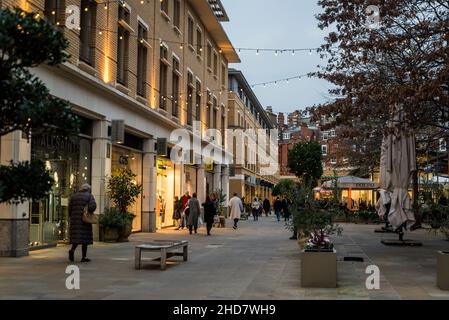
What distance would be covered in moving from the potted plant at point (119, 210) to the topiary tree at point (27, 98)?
39.2 feet

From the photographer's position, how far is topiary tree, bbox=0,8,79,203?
20.7 feet

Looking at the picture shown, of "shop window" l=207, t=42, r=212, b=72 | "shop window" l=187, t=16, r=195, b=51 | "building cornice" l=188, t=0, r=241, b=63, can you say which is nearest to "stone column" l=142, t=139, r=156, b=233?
"shop window" l=187, t=16, r=195, b=51

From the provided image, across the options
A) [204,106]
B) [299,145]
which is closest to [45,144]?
[204,106]

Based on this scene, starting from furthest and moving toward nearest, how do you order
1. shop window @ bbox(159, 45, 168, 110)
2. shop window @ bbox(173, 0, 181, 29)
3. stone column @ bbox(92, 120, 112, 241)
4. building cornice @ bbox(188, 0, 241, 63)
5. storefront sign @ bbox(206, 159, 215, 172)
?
storefront sign @ bbox(206, 159, 215, 172)
building cornice @ bbox(188, 0, 241, 63)
shop window @ bbox(173, 0, 181, 29)
shop window @ bbox(159, 45, 168, 110)
stone column @ bbox(92, 120, 112, 241)

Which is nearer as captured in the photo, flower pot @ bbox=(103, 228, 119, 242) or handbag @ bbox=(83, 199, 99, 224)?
handbag @ bbox=(83, 199, 99, 224)

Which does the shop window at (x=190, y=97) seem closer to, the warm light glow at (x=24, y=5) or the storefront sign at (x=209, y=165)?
the storefront sign at (x=209, y=165)

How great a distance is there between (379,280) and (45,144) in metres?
9.63

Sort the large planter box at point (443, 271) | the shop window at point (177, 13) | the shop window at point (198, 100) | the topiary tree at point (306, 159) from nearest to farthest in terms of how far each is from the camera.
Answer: the large planter box at point (443, 271) < the shop window at point (177, 13) < the shop window at point (198, 100) < the topiary tree at point (306, 159)

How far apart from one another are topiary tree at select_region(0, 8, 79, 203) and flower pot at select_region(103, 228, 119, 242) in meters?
12.1

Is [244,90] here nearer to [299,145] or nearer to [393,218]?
[299,145]

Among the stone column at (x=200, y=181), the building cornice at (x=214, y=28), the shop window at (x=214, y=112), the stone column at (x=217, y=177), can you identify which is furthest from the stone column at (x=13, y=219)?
the stone column at (x=217, y=177)

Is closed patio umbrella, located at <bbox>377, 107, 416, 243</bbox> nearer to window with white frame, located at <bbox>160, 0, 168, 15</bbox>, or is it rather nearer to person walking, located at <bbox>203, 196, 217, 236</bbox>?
person walking, located at <bbox>203, 196, 217, 236</bbox>

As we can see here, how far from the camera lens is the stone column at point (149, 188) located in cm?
2397

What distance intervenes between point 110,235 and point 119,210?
3.02ft
